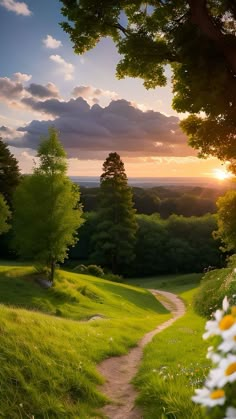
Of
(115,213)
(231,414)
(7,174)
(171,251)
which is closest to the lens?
(231,414)

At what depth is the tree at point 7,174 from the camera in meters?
56.5

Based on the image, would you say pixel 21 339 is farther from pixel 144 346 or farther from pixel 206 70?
pixel 206 70

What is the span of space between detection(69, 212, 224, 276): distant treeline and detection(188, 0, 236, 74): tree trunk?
6024 centimetres

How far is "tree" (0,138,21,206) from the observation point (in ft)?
185

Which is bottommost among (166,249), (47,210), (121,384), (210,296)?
(166,249)

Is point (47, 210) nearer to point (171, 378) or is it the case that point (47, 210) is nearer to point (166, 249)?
point (171, 378)

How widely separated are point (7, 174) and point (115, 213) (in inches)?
675

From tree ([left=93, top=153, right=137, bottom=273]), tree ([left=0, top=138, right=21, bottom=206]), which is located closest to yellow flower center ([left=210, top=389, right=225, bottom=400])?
tree ([left=0, top=138, right=21, bottom=206])

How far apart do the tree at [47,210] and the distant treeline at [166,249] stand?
37.5m

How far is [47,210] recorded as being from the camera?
33031 millimetres

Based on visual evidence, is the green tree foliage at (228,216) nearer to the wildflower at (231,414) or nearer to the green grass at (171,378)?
A: the green grass at (171,378)

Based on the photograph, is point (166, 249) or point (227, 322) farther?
point (166, 249)

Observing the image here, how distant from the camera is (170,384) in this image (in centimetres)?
814

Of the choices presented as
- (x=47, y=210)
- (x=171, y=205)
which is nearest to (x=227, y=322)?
(x=47, y=210)
